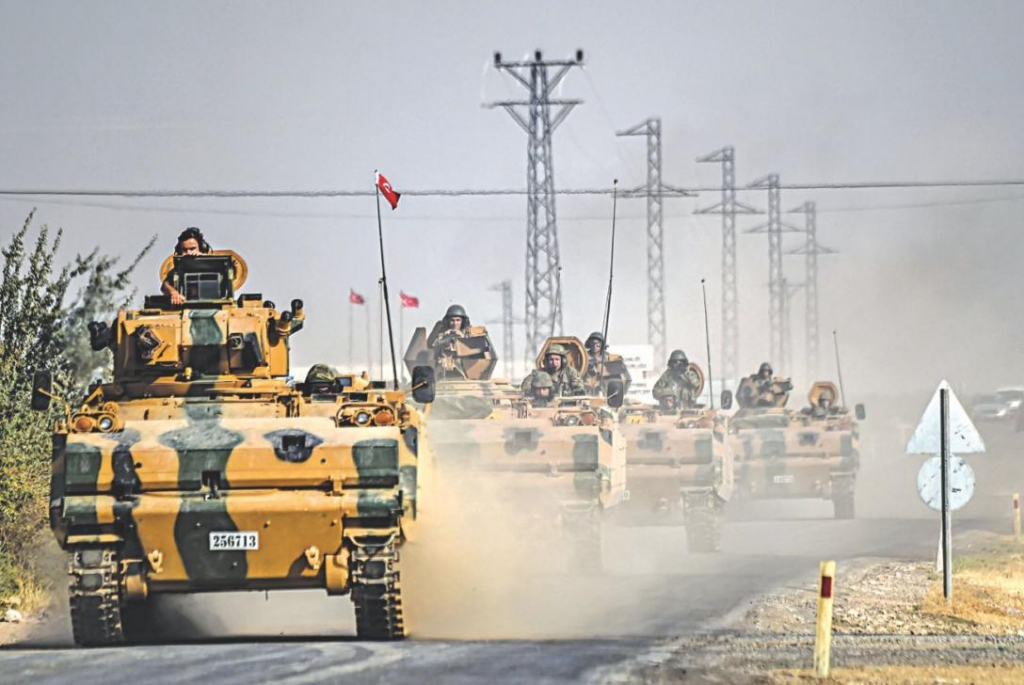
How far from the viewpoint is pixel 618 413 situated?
32938 mm

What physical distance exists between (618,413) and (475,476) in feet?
25.9

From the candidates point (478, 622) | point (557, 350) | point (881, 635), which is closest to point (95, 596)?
point (478, 622)

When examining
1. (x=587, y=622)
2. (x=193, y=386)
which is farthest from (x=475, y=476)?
(x=193, y=386)

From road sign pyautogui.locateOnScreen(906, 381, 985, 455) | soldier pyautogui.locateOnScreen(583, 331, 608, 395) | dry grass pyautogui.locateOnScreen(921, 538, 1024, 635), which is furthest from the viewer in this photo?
soldier pyautogui.locateOnScreen(583, 331, 608, 395)

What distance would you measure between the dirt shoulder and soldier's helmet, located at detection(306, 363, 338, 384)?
14.6ft

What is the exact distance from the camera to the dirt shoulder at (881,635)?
49.1ft

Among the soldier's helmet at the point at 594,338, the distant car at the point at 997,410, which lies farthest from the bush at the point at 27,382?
the distant car at the point at 997,410

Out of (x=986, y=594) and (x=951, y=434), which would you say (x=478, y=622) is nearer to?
(x=951, y=434)

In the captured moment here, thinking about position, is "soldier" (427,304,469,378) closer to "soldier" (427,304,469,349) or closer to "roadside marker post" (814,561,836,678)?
"soldier" (427,304,469,349)

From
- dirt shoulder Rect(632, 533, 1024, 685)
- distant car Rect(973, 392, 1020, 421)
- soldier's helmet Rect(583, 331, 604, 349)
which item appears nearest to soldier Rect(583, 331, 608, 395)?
soldier's helmet Rect(583, 331, 604, 349)

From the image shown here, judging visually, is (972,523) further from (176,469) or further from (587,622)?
(176,469)

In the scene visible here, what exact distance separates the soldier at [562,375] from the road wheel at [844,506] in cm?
1040

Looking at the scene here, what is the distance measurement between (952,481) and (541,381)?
962 centimetres

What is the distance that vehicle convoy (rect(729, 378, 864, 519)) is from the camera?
131 ft
